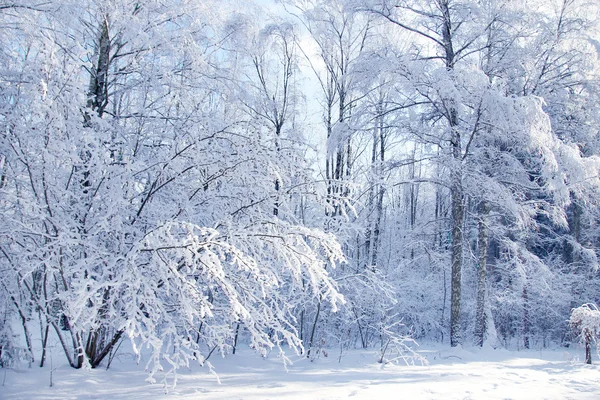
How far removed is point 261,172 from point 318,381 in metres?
2.69

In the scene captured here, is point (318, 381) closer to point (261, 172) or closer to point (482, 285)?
point (261, 172)

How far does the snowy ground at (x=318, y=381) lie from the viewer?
420cm

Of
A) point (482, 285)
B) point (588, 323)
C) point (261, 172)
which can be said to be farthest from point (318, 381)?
point (482, 285)

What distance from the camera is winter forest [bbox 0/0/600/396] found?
393cm

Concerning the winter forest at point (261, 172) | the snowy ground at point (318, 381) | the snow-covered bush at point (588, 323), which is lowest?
the snowy ground at point (318, 381)

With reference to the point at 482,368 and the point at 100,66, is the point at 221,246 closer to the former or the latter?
the point at 100,66

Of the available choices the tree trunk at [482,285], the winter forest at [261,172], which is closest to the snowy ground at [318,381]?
the winter forest at [261,172]

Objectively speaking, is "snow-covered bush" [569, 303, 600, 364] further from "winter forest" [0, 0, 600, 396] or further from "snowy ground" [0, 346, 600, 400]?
"snowy ground" [0, 346, 600, 400]

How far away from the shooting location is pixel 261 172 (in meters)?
4.76

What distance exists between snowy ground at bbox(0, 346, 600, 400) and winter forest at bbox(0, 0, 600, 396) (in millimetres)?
411

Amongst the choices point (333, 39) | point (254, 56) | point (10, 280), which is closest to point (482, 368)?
point (10, 280)

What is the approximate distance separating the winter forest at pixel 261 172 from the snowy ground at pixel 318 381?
0.41m

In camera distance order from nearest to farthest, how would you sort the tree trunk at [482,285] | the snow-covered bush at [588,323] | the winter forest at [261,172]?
the winter forest at [261,172], the snow-covered bush at [588,323], the tree trunk at [482,285]

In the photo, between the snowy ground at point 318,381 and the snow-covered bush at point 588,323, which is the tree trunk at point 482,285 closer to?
the snow-covered bush at point 588,323
